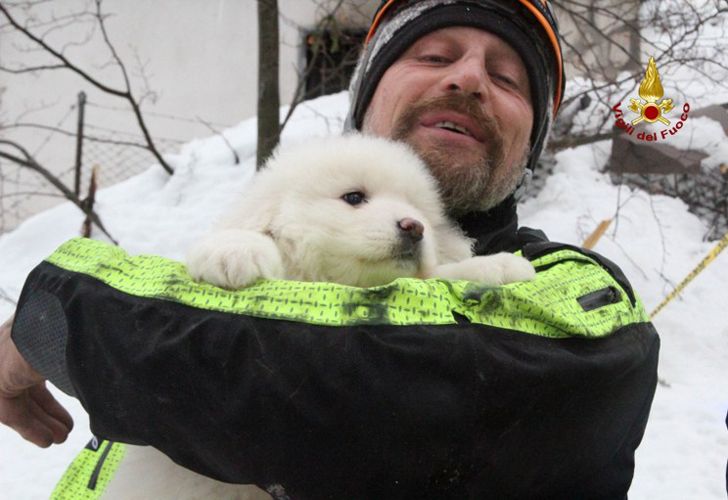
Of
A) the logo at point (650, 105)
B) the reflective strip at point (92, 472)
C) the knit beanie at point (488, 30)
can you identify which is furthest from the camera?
the logo at point (650, 105)

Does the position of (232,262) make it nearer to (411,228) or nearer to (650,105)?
(411,228)

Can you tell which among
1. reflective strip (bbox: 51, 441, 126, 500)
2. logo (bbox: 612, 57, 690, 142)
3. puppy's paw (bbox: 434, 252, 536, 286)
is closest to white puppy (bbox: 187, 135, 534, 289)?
puppy's paw (bbox: 434, 252, 536, 286)

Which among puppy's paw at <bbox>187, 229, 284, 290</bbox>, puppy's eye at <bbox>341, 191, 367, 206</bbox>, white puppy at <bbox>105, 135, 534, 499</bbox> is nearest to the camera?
puppy's paw at <bbox>187, 229, 284, 290</bbox>

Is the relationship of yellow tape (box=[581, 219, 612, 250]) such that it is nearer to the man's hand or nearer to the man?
the man

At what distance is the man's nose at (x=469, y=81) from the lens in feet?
6.91

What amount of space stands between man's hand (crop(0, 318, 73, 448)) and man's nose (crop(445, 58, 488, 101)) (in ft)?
4.76

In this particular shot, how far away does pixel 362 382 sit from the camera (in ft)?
3.73

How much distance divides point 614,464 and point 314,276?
84 cm

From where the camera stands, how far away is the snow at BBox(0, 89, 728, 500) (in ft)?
13.6

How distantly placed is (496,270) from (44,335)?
3.36ft

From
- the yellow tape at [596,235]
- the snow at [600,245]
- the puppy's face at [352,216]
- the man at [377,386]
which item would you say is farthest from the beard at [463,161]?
the yellow tape at [596,235]

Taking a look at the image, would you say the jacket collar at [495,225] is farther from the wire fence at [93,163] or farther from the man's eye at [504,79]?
the wire fence at [93,163]

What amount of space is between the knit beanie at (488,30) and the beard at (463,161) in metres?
0.31

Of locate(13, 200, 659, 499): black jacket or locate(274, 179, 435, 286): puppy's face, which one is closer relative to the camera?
locate(13, 200, 659, 499): black jacket
